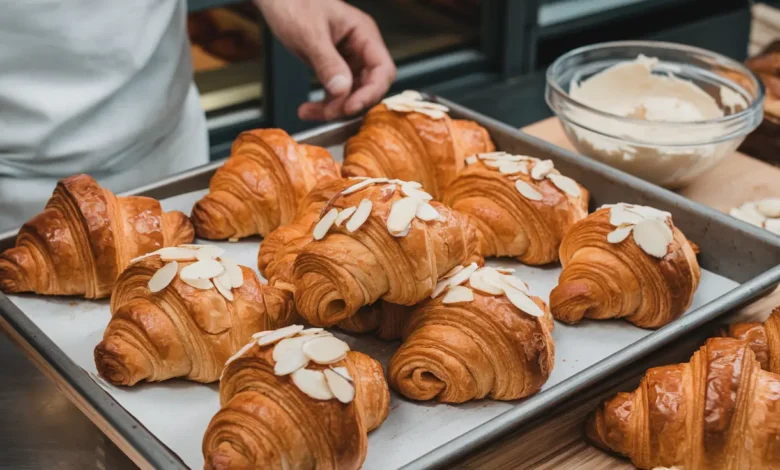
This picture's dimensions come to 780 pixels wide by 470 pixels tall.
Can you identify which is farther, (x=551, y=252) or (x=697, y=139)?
(x=697, y=139)

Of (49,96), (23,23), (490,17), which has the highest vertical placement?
(23,23)

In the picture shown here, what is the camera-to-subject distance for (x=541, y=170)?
1924 millimetres

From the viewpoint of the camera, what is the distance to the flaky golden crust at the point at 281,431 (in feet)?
4.01

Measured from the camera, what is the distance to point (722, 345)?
1387 millimetres

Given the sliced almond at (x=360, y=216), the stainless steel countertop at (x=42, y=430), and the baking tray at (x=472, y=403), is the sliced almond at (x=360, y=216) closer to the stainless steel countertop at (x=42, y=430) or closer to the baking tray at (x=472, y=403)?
the baking tray at (x=472, y=403)

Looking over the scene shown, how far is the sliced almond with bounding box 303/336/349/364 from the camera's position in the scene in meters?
1.29

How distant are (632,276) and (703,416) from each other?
43 cm

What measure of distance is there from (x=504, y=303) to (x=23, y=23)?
4.25ft

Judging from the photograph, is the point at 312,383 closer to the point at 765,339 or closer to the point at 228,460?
the point at 228,460

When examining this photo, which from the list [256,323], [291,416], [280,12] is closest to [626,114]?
[280,12]

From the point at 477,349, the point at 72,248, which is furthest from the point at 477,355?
the point at 72,248

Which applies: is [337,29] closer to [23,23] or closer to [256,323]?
[23,23]

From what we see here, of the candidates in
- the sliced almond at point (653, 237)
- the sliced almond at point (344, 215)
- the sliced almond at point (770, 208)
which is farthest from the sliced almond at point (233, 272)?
the sliced almond at point (770, 208)

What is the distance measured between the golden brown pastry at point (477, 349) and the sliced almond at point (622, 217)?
12.6 inches
